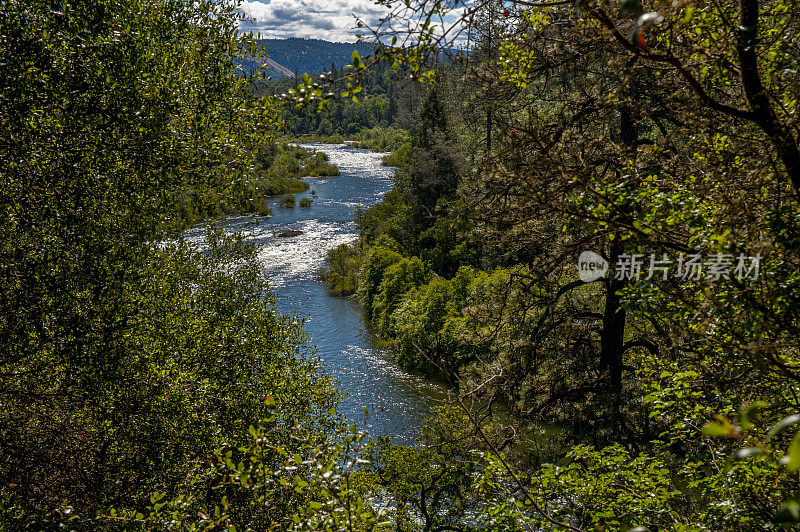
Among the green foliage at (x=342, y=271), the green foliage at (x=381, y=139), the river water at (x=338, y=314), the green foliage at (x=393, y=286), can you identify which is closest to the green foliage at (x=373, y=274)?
the green foliage at (x=393, y=286)

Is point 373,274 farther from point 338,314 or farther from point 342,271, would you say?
point 342,271

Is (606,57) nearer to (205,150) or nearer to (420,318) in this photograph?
(205,150)

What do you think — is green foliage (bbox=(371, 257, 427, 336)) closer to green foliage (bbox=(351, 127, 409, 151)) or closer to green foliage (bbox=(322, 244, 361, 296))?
green foliage (bbox=(322, 244, 361, 296))

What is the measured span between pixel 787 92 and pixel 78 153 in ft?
21.9

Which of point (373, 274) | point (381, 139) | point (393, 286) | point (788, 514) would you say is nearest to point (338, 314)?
point (373, 274)

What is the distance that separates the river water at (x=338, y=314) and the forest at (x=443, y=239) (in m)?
2.05

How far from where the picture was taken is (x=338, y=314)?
28.7 meters

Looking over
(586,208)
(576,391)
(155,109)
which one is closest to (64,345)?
(155,109)

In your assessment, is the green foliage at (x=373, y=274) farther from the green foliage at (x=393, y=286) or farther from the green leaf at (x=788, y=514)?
the green leaf at (x=788, y=514)

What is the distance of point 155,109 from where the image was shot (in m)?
6.73

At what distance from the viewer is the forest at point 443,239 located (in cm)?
314

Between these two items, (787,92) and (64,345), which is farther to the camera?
(64,345)

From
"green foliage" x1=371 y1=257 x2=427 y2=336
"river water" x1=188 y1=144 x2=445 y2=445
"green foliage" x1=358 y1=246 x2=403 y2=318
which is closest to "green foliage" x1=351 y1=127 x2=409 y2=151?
"river water" x1=188 y1=144 x2=445 y2=445

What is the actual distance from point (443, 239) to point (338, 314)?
77.4 ft
